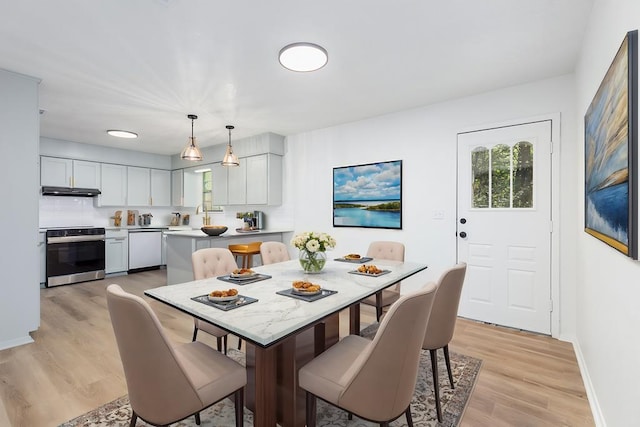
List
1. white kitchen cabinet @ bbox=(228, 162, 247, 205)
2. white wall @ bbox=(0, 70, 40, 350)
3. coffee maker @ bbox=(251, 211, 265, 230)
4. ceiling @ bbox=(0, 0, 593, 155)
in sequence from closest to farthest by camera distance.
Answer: ceiling @ bbox=(0, 0, 593, 155)
white wall @ bbox=(0, 70, 40, 350)
white kitchen cabinet @ bbox=(228, 162, 247, 205)
coffee maker @ bbox=(251, 211, 265, 230)

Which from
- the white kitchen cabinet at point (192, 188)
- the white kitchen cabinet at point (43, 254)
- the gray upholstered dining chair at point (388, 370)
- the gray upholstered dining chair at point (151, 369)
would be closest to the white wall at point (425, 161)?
the gray upholstered dining chair at point (388, 370)

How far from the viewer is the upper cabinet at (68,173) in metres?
5.20

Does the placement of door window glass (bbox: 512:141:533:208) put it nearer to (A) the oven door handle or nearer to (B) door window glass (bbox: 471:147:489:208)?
(B) door window glass (bbox: 471:147:489:208)

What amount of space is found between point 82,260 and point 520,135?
659cm

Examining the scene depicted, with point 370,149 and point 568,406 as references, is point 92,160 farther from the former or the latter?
point 568,406

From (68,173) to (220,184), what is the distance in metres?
2.56

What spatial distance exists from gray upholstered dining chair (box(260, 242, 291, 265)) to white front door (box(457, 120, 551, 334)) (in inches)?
77.8

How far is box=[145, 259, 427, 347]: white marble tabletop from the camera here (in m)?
1.30

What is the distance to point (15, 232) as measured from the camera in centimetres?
277

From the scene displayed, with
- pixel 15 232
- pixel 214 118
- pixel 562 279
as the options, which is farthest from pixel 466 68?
pixel 15 232

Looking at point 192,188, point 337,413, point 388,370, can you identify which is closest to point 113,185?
point 192,188

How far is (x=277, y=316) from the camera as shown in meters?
1.42

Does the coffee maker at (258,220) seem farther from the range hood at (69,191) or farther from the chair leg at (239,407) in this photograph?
the chair leg at (239,407)

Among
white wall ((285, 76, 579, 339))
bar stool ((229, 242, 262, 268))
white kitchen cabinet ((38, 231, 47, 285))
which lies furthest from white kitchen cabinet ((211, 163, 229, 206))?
white kitchen cabinet ((38, 231, 47, 285))
